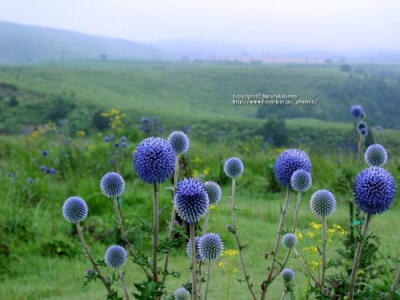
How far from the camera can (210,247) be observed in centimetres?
252

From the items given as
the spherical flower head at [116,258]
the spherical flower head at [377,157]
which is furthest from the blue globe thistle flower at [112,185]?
the spherical flower head at [377,157]

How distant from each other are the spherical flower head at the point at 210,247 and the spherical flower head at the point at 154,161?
17.5 inches

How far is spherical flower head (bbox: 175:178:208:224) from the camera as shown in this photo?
6.85 ft

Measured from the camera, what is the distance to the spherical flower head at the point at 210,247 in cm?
251

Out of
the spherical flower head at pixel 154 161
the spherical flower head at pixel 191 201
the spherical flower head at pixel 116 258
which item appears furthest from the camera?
the spherical flower head at pixel 116 258

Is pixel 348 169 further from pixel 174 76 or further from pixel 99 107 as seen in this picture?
pixel 174 76

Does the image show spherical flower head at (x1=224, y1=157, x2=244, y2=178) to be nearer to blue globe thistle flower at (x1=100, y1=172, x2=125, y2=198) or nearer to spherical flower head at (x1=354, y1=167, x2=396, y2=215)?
blue globe thistle flower at (x1=100, y1=172, x2=125, y2=198)

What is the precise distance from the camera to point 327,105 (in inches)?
3034

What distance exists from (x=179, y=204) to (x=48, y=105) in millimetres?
68357

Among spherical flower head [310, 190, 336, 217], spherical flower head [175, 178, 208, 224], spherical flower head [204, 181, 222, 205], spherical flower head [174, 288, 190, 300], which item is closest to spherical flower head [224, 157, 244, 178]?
spherical flower head [204, 181, 222, 205]

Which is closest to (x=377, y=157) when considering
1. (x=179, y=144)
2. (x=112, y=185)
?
(x=179, y=144)

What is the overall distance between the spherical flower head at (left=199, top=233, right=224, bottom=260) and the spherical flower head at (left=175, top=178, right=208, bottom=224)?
447mm

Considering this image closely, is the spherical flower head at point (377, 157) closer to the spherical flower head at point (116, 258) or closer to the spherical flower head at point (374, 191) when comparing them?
the spherical flower head at point (374, 191)

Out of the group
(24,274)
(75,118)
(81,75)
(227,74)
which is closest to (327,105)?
(227,74)
